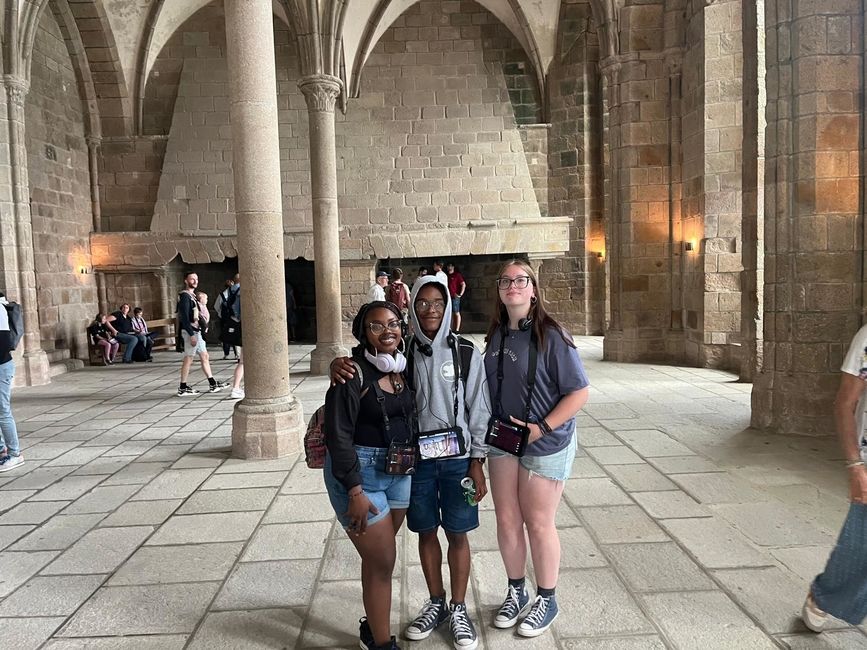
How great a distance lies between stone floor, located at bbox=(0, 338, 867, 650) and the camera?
2.51 meters

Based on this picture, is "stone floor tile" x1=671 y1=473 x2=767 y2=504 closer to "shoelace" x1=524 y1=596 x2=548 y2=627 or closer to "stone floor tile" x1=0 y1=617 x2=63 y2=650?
"shoelace" x1=524 y1=596 x2=548 y2=627

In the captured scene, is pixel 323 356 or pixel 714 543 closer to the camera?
pixel 714 543

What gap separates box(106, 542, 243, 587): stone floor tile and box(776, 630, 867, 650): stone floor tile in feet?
7.85

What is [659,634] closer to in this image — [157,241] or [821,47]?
[821,47]

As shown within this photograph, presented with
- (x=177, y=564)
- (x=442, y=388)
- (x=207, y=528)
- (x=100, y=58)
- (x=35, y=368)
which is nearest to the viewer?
(x=442, y=388)

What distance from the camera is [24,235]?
8.98 metres

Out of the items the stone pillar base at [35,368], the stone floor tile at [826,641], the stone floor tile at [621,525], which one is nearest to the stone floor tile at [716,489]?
the stone floor tile at [621,525]

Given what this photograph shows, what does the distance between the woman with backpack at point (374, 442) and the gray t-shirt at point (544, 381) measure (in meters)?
0.39

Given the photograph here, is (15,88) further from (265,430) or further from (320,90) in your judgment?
(265,430)

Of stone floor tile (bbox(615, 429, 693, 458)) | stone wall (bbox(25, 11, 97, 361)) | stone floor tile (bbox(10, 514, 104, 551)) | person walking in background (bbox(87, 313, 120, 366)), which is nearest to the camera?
stone floor tile (bbox(10, 514, 104, 551))

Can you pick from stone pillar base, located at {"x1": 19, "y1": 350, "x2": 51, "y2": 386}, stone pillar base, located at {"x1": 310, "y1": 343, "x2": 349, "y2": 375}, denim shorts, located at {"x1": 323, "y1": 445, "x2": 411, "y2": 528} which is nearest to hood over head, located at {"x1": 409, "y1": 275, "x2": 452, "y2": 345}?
denim shorts, located at {"x1": 323, "y1": 445, "x2": 411, "y2": 528}

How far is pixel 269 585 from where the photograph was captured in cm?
289

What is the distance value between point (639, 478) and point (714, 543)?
108 centimetres

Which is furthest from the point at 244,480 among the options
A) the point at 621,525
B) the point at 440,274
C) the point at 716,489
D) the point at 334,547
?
the point at 716,489
